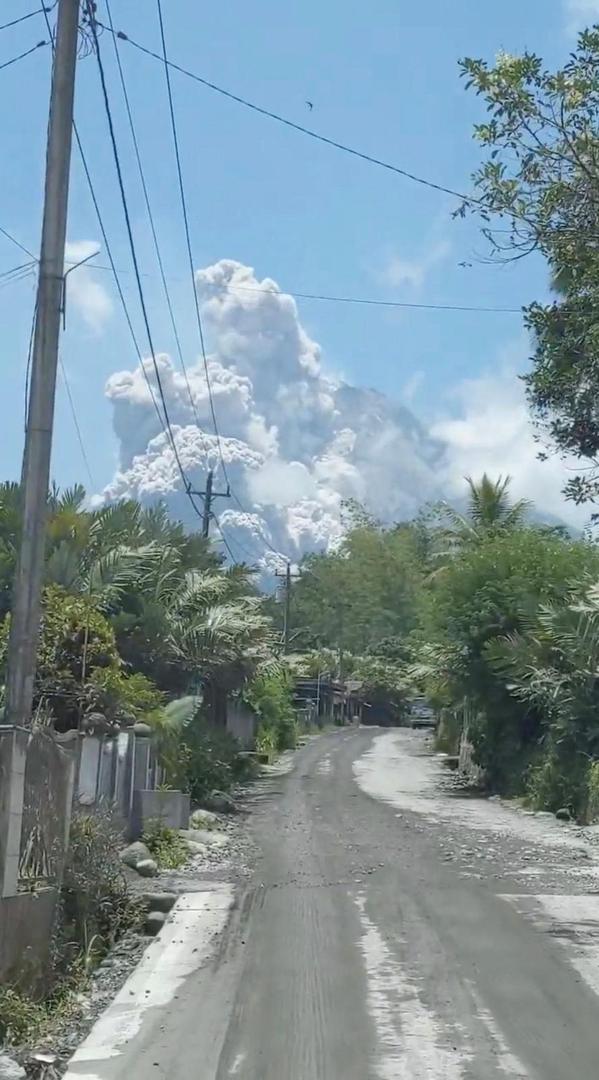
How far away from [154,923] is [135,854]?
3.75 metres

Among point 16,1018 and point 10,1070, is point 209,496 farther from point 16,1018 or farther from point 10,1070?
point 10,1070

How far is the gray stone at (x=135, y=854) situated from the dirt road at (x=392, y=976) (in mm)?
1455

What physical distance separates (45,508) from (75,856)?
320 centimetres

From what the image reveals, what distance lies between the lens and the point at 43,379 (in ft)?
36.9

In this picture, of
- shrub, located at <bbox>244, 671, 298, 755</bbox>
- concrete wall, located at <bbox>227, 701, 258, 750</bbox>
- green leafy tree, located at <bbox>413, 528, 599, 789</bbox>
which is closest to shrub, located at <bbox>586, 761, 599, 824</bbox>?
green leafy tree, located at <bbox>413, 528, 599, 789</bbox>

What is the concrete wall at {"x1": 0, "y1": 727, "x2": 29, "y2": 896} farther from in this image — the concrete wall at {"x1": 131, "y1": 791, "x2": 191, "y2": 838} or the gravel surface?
the concrete wall at {"x1": 131, "y1": 791, "x2": 191, "y2": 838}

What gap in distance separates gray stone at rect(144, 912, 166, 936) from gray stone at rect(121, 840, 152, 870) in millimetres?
2793

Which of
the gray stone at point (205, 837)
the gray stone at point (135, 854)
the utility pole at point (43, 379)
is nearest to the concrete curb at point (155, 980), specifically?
the gray stone at point (135, 854)

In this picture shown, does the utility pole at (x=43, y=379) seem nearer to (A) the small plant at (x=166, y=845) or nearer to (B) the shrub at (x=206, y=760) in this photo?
(A) the small plant at (x=166, y=845)

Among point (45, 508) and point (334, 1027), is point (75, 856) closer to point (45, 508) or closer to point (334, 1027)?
point (45, 508)

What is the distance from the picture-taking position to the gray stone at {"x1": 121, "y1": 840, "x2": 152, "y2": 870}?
607 inches

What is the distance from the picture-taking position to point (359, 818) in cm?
2392

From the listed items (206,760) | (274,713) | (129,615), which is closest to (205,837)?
(129,615)

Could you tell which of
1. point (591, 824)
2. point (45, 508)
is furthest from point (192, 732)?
point (45, 508)
